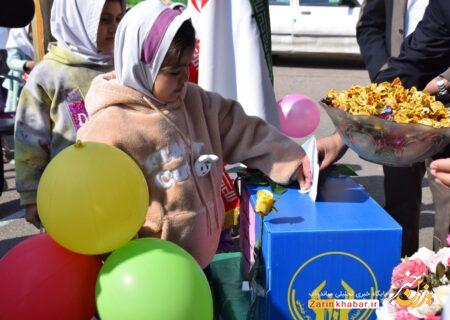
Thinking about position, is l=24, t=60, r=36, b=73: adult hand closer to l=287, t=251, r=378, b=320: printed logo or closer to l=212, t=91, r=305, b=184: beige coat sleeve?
l=212, t=91, r=305, b=184: beige coat sleeve

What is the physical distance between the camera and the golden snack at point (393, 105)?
2.15 m

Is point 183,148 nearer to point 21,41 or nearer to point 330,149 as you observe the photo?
point 330,149

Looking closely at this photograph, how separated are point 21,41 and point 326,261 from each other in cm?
388

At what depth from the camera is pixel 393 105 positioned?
2.23 m

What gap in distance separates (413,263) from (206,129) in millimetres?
864

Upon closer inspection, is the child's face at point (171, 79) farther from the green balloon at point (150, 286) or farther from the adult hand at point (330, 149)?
the adult hand at point (330, 149)

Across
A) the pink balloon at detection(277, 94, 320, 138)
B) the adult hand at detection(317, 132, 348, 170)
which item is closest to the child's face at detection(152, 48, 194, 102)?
the adult hand at detection(317, 132, 348, 170)

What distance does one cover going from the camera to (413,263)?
1.93 m

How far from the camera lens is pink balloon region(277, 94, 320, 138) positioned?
3.40 metres

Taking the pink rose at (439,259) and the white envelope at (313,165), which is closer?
the pink rose at (439,259)

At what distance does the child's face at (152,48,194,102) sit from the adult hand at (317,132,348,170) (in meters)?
0.66

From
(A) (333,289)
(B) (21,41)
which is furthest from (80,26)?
(B) (21,41)

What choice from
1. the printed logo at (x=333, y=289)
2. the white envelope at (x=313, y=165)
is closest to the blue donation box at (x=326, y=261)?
the printed logo at (x=333, y=289)

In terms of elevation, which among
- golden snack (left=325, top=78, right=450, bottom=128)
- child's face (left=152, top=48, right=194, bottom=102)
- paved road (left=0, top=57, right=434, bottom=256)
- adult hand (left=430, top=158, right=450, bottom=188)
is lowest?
paved road (left=0, top=57, right=434, bottom=256)
